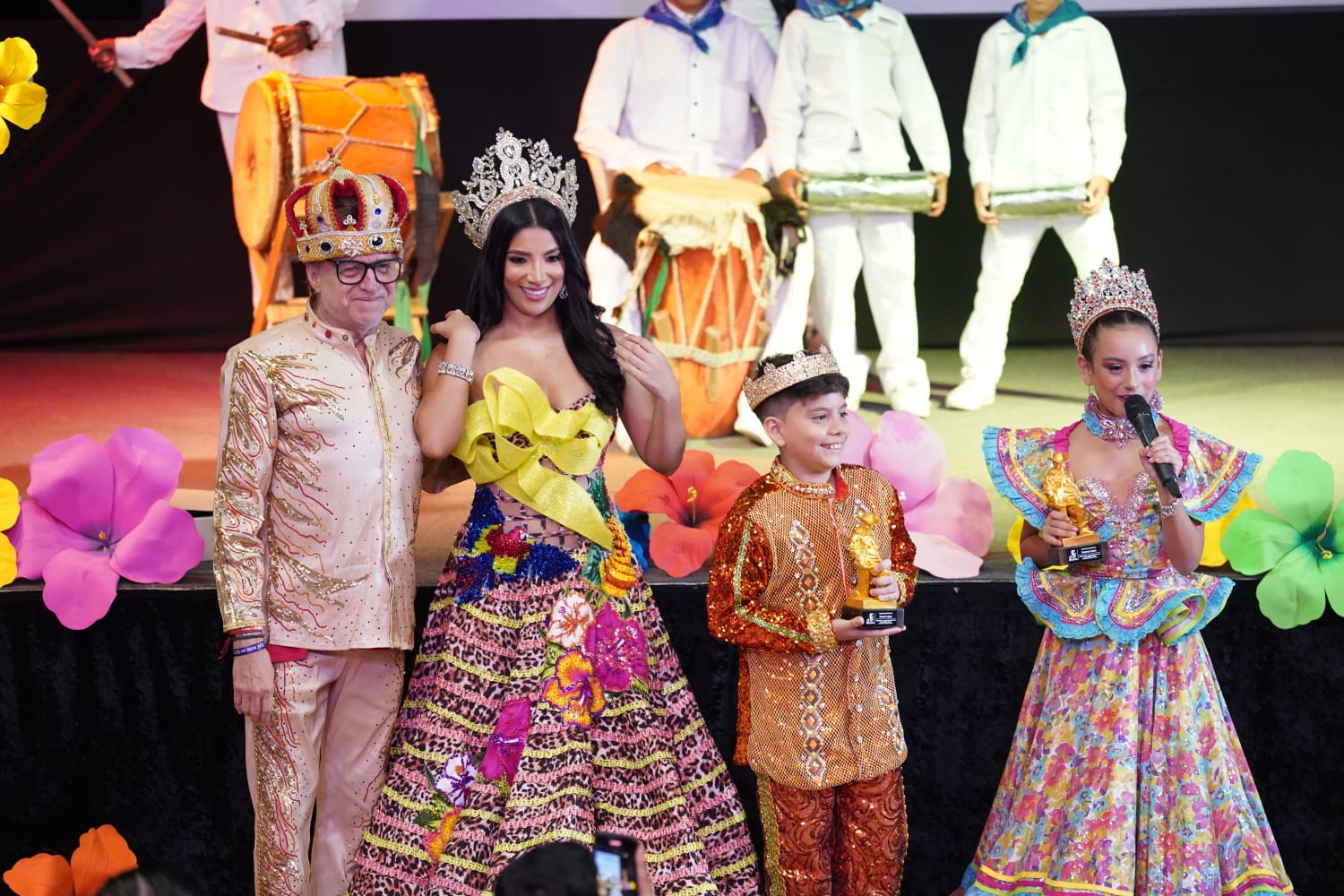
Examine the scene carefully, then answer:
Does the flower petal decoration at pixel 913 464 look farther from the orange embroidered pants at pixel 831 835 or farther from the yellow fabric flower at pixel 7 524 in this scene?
the yellow fabric flower at pixel 7 524

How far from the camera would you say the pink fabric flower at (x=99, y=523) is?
12.0 ft

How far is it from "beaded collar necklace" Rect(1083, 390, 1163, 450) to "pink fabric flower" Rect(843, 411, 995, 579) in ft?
2.84

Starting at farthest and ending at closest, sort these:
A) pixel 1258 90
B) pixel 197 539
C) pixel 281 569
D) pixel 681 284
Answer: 1. pixel 1258 90
2. pixel 681 284
3. pixel 197 539
4. pixel 281 569

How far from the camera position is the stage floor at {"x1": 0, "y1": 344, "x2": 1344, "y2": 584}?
4.39 m

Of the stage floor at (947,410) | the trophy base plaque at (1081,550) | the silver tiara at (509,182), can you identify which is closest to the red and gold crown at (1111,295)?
the trophy base plaque at (1081,550)

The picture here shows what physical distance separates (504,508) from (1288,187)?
3.04m

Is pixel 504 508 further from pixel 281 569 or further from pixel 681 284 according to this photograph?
pixel 681 284

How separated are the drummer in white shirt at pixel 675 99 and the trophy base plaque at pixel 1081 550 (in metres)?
1.71

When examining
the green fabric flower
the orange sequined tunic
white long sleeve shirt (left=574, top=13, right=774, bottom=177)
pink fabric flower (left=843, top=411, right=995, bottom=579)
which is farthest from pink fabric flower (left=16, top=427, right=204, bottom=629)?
the green fabric flower

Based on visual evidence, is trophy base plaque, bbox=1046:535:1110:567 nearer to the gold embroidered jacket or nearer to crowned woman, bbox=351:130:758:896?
crowned woman, bbox=351:130:758:896

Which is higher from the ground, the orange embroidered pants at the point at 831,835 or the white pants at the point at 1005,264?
the white pants at the point at 1005,264

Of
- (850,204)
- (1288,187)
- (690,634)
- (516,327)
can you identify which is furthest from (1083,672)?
(1288,187)

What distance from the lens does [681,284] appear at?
4375mm

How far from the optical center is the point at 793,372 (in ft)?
9.68
